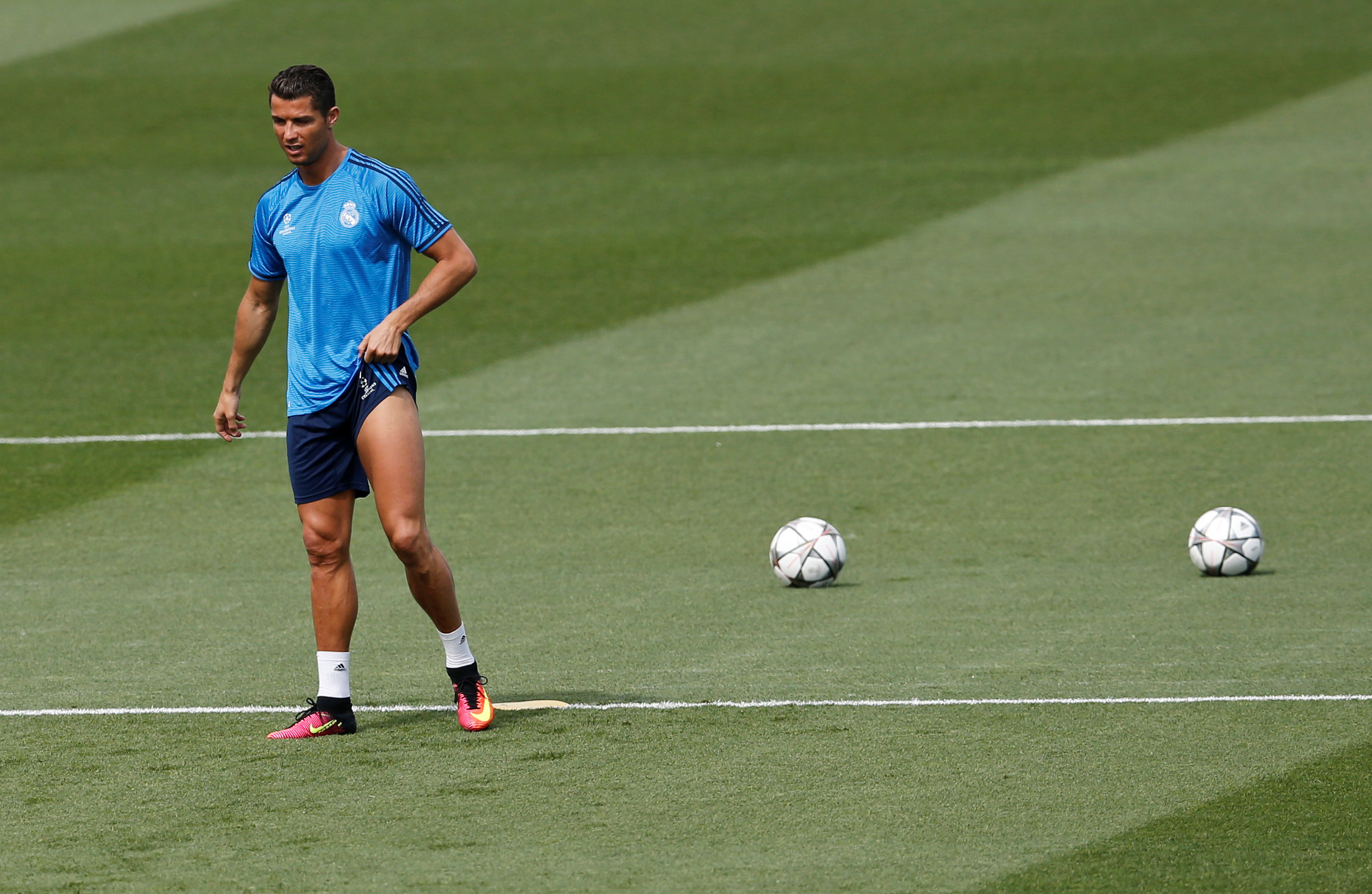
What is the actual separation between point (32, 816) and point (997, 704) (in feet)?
11.8

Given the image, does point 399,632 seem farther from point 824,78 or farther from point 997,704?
point 824,78

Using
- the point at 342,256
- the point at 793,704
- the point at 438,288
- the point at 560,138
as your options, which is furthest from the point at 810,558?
the point at 560,138

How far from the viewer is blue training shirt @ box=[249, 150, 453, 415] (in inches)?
286

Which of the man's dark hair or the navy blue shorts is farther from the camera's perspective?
the navy blue shorts

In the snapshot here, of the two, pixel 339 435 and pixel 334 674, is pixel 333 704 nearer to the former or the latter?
pixel 334 674

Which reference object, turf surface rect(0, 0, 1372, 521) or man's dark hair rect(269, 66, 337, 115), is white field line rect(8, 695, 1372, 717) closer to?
man's dark hair rect(269, 66, 337, 115)

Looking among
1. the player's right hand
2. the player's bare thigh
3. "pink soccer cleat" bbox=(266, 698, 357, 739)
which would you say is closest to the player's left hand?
the player's bare thigh

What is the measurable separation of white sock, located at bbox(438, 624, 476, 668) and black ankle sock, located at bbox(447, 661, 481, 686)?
1 centimetres

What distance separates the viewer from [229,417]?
7.82 metres

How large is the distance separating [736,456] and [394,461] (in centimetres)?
671

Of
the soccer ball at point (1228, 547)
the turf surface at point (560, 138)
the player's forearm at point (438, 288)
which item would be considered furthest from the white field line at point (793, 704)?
the turf surface at point (560, 138)

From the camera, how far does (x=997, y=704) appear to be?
768 cm

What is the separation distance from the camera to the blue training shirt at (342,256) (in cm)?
726

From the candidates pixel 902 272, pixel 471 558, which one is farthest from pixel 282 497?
pixel 902 272
